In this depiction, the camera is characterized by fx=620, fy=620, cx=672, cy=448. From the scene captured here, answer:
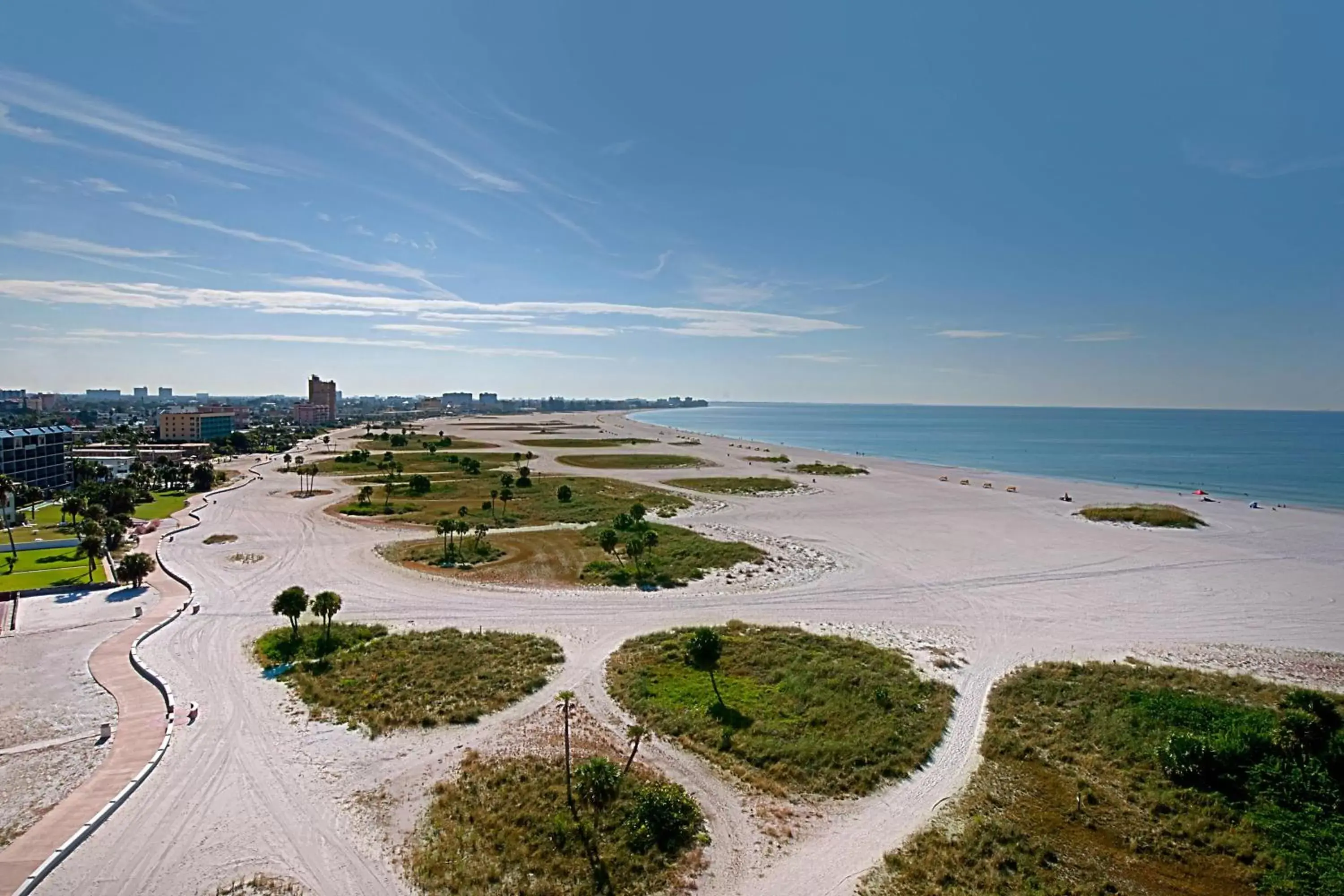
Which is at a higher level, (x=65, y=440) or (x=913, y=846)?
(x=65, y=440)

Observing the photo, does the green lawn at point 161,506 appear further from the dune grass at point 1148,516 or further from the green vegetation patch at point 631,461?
the dune grass at point 1148,516

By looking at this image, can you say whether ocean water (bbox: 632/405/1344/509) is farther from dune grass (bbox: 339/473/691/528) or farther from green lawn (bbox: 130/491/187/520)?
green lawn (bbox: 130/491/187/520)

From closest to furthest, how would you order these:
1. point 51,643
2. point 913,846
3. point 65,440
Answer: point 913,846 < point 51,643 < point 65,440

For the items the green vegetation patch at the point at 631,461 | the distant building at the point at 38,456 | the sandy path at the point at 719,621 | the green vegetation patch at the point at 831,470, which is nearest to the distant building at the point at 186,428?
the distant building at the point at 38,456

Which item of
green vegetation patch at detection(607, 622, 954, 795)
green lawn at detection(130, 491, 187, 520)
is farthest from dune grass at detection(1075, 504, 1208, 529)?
green lawn at detection(130, 491, 187, 520)

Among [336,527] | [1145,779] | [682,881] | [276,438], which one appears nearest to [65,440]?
[336,527]

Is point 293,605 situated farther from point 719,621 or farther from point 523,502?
point 523,502

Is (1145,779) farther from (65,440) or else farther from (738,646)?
(65,440)
